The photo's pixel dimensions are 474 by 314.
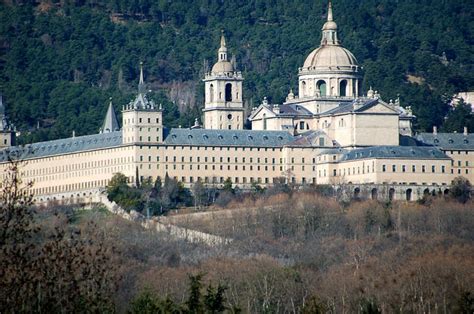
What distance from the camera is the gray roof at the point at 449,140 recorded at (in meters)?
106

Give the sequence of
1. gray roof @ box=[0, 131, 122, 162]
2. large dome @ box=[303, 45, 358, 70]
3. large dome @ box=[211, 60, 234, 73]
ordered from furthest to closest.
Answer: large dome @ box=[303, 45, 358, 70]
large dome @ box=[211, 60, 234, 73]
gray roof @ box=[0, 131, 122, 162]

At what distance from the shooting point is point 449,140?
10744 centimetres

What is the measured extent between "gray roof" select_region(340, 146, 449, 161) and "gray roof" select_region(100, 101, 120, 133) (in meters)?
18.9

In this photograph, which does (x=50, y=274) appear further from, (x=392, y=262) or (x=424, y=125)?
(x=424, y=125)

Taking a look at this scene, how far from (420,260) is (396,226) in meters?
12.2

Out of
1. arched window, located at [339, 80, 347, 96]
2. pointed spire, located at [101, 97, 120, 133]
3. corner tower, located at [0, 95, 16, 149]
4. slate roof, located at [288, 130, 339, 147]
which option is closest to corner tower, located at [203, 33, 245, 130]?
slate roof, located at [288, 130, 339, 147]

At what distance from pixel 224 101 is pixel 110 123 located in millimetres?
10599

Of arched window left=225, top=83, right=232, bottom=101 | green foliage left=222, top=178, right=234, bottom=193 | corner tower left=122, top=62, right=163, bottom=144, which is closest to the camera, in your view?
green foliage left=222, top=178, right=234, bottom=193

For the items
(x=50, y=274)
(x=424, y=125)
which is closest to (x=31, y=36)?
(x=424, y=125)

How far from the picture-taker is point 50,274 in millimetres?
42844

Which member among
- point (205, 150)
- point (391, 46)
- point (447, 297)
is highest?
point (391, 46)

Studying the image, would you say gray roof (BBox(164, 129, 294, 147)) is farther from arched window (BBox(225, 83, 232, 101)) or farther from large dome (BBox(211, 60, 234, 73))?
large dome (BBox(211, 60, 234, 73))

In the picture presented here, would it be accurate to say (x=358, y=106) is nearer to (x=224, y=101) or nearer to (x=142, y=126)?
(x=224, y=101)

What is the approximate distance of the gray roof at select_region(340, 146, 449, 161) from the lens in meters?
100
